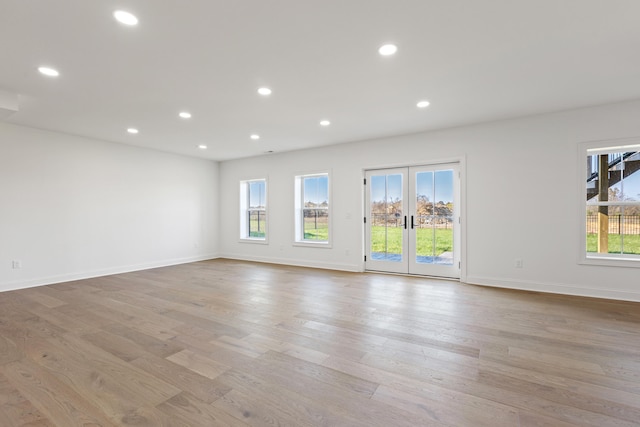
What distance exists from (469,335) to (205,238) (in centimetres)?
665

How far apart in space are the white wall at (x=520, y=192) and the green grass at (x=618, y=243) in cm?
25

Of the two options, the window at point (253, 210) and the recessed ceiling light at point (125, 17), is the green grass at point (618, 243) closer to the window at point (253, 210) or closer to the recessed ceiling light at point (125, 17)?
the recessed ceiling light at point (125, 17)

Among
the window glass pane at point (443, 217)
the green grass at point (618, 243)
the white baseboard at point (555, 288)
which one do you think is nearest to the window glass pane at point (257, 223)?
the window glass pane at point (443, 217)

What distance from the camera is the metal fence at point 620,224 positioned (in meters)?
4.08

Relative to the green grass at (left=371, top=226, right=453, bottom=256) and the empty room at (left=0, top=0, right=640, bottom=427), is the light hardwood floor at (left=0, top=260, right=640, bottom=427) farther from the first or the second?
the green grass at (left=371, top=226, right=453, bottom=256)

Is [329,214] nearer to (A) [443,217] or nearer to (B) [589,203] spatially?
(A) [443,217]

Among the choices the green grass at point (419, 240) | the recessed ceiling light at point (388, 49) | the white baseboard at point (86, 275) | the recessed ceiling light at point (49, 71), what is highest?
the recessed ceiling light at point (388, 49)

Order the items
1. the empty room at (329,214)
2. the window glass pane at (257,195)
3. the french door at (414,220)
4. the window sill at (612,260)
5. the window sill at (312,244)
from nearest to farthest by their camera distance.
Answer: the empty room at (329,214) → the window sill at (612,260) → the french door at (414,220) → the window sill at (312,244) → the window glass pane at (257,195)

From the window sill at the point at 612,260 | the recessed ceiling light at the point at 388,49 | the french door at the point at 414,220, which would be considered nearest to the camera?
the recessed ceiling light at the point at 388,49

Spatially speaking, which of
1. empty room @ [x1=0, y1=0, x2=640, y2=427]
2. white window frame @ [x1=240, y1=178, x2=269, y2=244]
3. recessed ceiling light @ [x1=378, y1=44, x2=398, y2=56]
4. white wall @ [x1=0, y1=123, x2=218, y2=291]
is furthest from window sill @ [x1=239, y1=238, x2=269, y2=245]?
recessed ceiling light @ [x1=378, y1=44, x2=398, y2=56]

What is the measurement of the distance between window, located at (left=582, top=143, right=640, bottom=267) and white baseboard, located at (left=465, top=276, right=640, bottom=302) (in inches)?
16.2

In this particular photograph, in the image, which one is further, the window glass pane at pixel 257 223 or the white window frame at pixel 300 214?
the window glass pane at pixel 257 223

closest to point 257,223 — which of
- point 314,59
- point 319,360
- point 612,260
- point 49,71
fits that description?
point 49,71

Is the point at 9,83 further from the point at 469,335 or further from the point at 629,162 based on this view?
the point at 629,162
